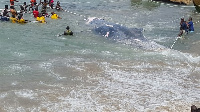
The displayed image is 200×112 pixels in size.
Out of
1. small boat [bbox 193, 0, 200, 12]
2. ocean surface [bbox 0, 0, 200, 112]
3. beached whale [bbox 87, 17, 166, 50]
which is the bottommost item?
ocean surface [bbox 0, 0, 200, 112]

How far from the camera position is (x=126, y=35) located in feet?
60.1

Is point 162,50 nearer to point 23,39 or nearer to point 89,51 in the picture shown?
point 89,51

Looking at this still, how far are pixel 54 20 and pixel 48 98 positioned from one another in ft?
36.9

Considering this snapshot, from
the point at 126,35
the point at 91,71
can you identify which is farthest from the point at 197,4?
the point at 91,71

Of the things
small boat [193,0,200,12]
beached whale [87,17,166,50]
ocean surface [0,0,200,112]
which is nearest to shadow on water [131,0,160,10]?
small boat [193,0,200,12]

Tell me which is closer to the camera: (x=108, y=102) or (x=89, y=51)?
(x=108, y=102)

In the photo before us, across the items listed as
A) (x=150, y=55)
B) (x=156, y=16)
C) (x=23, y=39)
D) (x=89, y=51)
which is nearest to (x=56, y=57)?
(x=89, y=51)

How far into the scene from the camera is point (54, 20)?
21828mm

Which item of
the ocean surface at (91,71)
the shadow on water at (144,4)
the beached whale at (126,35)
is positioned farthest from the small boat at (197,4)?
the beached whale at (126,35)

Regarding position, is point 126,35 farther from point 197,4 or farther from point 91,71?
point 197,4

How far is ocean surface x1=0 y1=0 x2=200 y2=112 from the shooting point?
1115 centimetres

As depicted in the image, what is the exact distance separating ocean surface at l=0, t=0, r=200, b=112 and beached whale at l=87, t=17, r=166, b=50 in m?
0.50

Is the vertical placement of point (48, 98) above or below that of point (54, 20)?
below

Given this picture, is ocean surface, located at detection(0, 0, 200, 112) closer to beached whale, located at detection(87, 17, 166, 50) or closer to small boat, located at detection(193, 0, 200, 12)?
beached whale, located at detection(87, 17, 166, 50)
